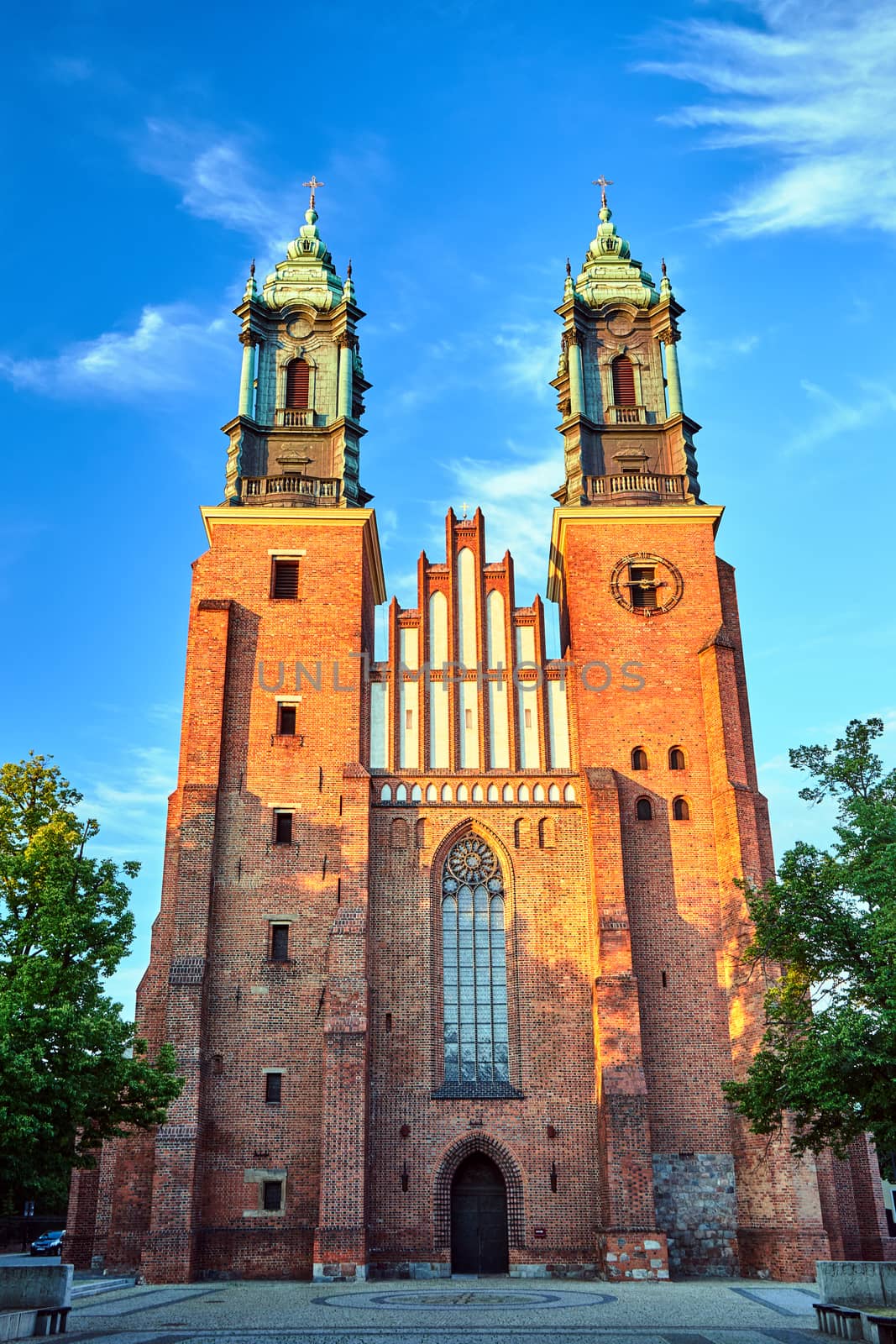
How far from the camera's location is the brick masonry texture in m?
26.4

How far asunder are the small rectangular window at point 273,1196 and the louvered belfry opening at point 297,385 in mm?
21961

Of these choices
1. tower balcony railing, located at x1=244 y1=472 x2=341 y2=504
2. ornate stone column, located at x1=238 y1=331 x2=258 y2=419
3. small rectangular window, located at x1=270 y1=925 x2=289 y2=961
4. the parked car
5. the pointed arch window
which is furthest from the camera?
the parked car

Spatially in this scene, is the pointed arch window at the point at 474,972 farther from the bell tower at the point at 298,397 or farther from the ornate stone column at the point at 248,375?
the ornate stone column at the point at 248,375

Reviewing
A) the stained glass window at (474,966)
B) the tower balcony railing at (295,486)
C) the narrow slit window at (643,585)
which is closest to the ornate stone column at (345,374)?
the tower balcony railing at (295,486)

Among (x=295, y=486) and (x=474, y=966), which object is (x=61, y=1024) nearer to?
(x=474, y=966)

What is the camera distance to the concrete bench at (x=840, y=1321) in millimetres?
15914

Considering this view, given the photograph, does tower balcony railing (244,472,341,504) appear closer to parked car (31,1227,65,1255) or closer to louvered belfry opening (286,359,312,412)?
louvered belfry opening (286,359,312,412)

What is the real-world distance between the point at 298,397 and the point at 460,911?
16916mm

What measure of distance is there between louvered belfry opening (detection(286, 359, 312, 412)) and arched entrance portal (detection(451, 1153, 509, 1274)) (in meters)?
22.3

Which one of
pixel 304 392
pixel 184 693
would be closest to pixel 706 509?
pixel 304 392

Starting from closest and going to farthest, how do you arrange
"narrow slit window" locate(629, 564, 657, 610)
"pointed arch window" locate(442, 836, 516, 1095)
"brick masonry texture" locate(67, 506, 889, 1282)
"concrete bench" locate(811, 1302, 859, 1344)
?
1. "concrete bench" locate(811, 1302, 859, 1344)
2. "brick masonry texture" locate(67, 506, 889, 1282)
3. "pointed arch window" locate(442, 836, 516, 1095)
4. "narrow slit window" locate(629, 564, 657, 610)

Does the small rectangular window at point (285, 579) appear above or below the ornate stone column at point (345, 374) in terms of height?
below

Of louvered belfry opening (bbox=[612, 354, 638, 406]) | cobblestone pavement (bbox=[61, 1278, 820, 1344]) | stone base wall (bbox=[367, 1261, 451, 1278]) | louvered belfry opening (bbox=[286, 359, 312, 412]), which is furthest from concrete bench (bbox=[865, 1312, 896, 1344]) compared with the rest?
louvered belfry opening (bbox=[286, 359, 312, 412])

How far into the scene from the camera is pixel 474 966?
2953cm
